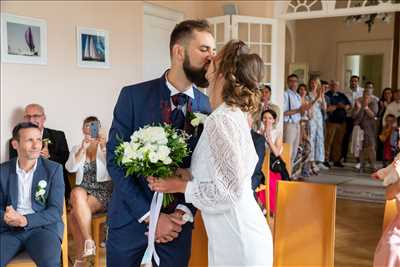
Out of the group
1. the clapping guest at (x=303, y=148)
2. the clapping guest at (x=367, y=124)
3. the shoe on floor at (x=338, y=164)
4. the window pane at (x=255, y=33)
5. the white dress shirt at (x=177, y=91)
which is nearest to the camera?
the white dress shirt at (x=177, y=91)

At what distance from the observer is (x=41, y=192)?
295 centimetres

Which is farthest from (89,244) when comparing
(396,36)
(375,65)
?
(375,65)

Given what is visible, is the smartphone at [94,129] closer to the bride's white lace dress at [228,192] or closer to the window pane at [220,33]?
the bride's white lace dress at [228,192]

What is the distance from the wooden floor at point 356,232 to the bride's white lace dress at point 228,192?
2.33 metres

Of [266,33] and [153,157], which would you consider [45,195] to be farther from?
[266,33]

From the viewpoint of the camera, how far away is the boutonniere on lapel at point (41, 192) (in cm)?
296

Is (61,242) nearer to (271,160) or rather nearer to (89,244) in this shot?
(89,244)

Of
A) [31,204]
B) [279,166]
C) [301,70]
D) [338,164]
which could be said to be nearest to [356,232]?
[279,166]

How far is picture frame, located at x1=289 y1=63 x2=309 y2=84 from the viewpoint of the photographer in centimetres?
1116

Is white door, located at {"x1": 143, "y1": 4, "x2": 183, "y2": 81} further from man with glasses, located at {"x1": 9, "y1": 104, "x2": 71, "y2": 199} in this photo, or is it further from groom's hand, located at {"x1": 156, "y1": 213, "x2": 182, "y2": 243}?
groom's hand, located at {"x1": 156, "y1": 213, "x2": 182, "y2": 243}

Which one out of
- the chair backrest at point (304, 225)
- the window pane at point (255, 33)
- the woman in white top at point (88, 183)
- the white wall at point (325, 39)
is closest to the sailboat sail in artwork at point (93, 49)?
the woman in white top at point (88, 183)

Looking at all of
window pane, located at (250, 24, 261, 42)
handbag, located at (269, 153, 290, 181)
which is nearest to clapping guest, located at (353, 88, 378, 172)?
window pane, located at (250, 24, 261, 42)

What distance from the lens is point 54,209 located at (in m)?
2.91

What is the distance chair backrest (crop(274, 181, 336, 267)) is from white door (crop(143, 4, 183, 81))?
11.8ft
